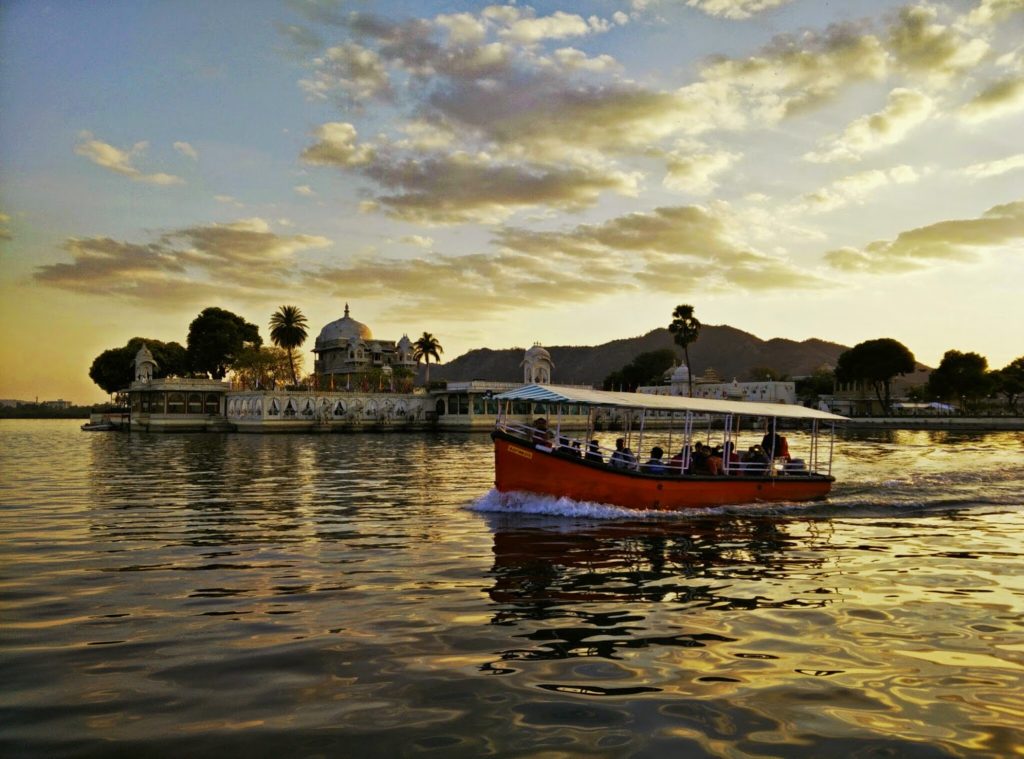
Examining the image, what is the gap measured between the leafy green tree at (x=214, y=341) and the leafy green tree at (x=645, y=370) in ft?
319

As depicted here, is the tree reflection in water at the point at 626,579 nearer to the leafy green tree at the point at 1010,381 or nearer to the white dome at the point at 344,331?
the white dome at the point at 344,331

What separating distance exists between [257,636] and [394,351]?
137m

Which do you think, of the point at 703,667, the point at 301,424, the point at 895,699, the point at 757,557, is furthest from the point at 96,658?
the point at 301,424

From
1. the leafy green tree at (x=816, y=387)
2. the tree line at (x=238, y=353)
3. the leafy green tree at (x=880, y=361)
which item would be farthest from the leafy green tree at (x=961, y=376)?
the tree line at (x=238, y=353)

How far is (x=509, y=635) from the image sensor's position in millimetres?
10281

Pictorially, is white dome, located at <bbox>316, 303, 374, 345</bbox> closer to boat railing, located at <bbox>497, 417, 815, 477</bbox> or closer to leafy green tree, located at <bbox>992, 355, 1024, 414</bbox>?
leafy green tree, located at <bbox>992, 355, 1024, 414</bbox>

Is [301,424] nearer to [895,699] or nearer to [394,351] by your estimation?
[394,351]

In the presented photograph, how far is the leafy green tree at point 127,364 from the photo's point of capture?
12606 centimetres

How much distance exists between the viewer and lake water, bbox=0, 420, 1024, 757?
723 cm

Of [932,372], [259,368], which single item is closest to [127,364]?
[259,368]

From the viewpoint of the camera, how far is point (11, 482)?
3197 cm

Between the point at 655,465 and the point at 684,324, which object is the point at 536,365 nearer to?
the point at 684,324

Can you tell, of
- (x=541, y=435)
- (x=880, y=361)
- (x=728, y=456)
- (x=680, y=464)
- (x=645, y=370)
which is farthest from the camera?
(x=645, y=370)

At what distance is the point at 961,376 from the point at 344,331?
4164 inches
